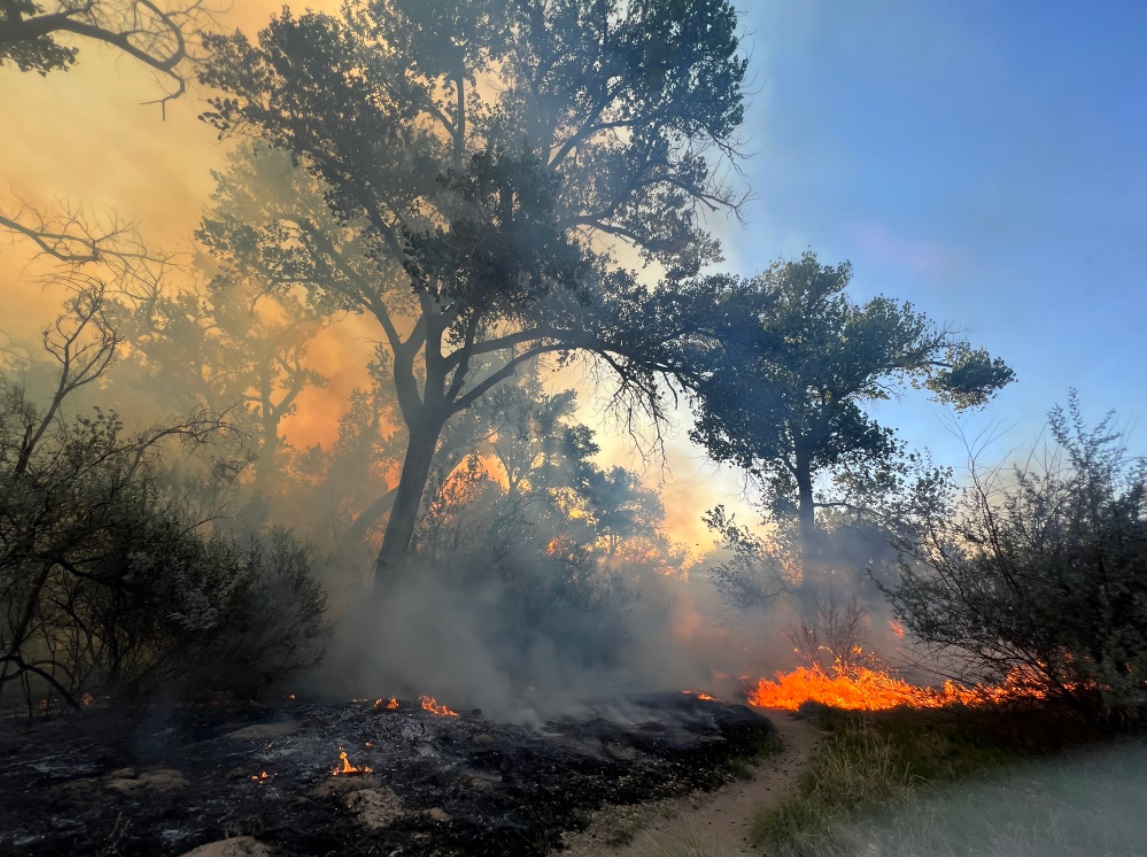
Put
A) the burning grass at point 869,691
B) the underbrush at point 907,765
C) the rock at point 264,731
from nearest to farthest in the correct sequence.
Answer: the underbrush at point 907,765 → the burning grass at point 869,691 → the rock at point 264,731

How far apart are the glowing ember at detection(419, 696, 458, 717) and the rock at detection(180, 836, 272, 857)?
16.7 feet

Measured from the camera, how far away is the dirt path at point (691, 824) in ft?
20.3

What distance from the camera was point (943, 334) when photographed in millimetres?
18406

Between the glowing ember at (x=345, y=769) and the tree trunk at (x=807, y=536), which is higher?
the tree trunk at (x=807, y=536)

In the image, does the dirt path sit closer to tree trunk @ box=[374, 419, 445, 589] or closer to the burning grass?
the burning grass

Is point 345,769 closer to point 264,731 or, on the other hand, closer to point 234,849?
point 264,731

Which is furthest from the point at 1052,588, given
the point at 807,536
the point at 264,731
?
the point at 807,536

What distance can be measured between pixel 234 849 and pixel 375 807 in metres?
1.62

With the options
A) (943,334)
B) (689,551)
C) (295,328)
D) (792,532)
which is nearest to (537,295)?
(943,334)

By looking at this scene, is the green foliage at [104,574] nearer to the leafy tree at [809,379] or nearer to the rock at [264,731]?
the rock at [264,731]

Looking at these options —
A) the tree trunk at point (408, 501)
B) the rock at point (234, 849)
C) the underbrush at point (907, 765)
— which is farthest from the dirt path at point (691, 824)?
the tree trunk at point (408, 501)

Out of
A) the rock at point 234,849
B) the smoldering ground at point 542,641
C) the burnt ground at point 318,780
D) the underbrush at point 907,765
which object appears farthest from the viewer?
the smoldering ground at point 542,641

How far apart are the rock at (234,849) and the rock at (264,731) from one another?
284cm

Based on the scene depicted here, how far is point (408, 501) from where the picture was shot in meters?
14.0
